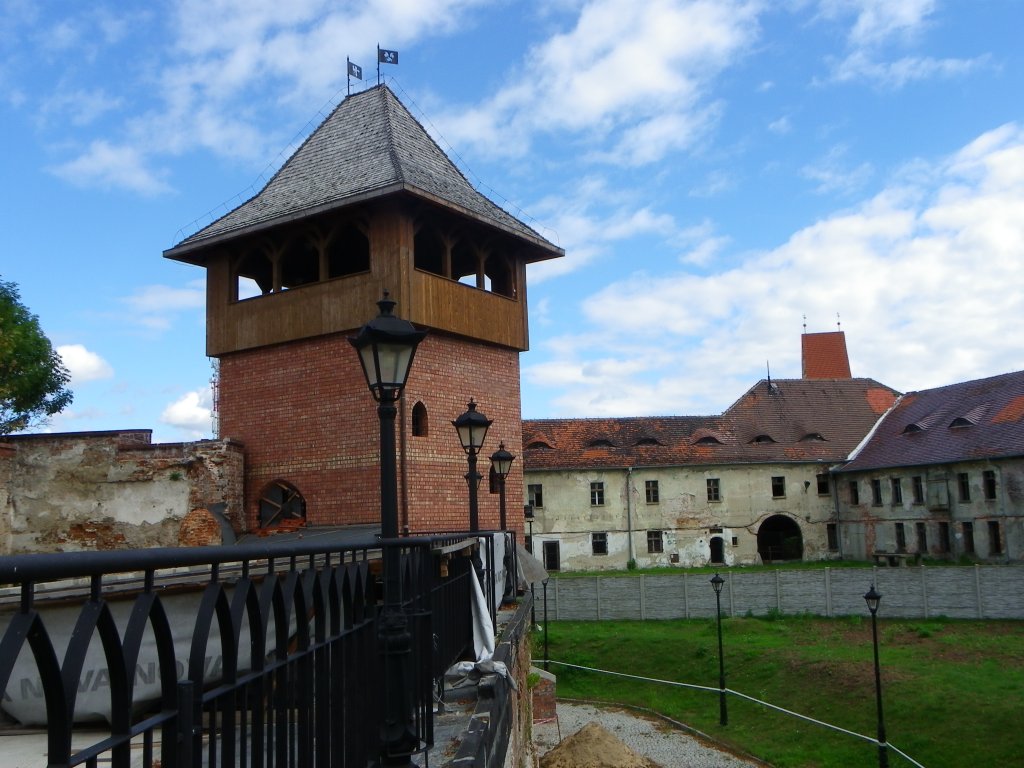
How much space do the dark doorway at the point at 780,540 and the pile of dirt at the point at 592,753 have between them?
83.6ft

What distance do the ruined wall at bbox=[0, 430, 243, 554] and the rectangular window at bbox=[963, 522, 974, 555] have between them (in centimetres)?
2901

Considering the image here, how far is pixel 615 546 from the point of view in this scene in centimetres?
4166

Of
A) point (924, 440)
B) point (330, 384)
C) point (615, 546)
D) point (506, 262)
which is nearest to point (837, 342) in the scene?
point (924, 440)

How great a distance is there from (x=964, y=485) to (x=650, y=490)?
42.7 feet

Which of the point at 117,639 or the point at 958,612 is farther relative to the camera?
the point at 958,612

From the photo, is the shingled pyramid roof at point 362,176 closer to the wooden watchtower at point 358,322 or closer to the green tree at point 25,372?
the wooden watchtower at point 358,322

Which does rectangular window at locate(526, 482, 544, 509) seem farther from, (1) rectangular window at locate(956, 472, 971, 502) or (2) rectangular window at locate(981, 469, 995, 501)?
(2) rectangular window at locate(981, 469, 995, 501)

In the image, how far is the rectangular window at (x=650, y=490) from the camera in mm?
41906

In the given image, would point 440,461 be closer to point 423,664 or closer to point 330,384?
point 330,384

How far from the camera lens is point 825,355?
5909 centimetres

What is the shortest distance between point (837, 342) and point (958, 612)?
32.6 m

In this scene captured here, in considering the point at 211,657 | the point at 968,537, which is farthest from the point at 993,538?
the point at 211,657

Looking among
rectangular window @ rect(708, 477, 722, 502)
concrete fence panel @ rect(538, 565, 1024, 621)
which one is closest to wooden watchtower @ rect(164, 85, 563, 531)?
concrete fence panel @ rect(538, 565, 1024, 621)

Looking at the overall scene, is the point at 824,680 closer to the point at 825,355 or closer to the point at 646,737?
the point at 646,737
